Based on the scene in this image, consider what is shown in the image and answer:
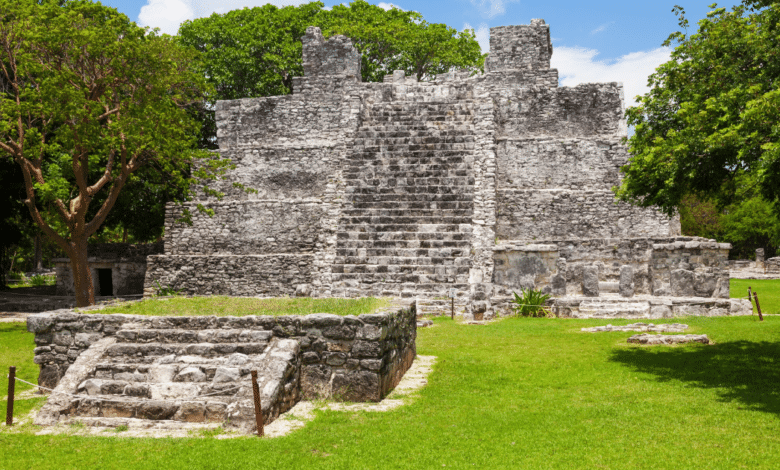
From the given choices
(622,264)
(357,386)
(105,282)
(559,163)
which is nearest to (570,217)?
(559,163)

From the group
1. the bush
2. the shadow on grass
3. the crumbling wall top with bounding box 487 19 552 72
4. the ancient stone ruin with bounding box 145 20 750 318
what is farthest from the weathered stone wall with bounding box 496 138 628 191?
the shadow on grass

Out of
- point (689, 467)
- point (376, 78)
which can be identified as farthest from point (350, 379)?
point (376, 78)

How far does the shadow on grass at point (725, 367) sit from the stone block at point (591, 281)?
3.97 m

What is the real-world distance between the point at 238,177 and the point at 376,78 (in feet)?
40.3

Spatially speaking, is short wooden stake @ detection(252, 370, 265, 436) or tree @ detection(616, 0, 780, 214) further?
tree @ detection(616, 0, 780, 214)

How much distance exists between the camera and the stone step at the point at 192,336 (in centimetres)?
641

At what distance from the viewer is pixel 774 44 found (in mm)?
7516

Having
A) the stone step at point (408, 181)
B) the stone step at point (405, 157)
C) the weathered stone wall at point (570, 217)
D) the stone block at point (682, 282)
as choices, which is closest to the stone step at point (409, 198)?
the stone step at point (408, 181)

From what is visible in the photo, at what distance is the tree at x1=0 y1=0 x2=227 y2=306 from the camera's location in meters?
13.1

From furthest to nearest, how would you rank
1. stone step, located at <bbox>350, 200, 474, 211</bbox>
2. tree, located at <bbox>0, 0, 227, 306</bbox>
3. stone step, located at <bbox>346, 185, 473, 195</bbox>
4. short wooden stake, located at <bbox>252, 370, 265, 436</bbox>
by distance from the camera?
1. stone step, located at <bbox>346, 185, 473, 195</bbox>
2. stone step, located at <bbox>350, 200, 474, 211</bbox>
3. tree, located at <bbox>0, 0, 227, 306</bbox>
4. short wooden stake, located at <bbox>252, 370, 265, 436</bbox>

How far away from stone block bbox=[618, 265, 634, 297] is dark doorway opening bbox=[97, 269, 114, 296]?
15.2 meters

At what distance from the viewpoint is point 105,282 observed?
19.8 metres

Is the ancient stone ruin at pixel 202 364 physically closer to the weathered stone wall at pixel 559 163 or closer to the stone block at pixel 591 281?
the stone block at pixel 591 281

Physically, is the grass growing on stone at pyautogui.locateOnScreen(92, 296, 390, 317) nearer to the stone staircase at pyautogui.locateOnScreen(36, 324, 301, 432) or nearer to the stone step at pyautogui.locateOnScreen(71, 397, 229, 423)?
the stone staircase at pyautogui.locateOnScreen(36, 324, 301, 432)
